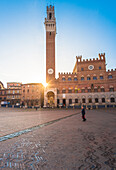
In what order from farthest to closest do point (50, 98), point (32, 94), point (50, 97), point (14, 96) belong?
point (14, 96) < point (32, 94) < point (50, 97) < point (50, 98)

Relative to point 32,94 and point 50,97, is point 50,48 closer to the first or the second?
point 50,97

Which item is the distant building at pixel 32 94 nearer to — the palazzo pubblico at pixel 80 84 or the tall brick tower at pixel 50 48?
the palazzo pubblico at pixel 80 84

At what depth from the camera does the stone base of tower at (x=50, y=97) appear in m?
33.6

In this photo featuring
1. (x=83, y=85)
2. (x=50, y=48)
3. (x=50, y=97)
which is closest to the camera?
(x=83, y=85)

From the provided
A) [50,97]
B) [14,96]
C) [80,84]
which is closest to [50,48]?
[80,84]

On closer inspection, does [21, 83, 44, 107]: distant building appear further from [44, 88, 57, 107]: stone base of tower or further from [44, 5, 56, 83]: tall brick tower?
[44, 5, 56, 83]: tall brick tower

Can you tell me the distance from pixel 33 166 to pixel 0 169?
1.74ft

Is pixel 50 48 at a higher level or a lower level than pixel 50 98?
higher

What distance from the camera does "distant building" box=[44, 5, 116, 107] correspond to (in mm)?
32469

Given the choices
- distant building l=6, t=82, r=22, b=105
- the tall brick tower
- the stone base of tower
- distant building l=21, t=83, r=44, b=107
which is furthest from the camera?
distant building l=6, t=82, r=22, b=105

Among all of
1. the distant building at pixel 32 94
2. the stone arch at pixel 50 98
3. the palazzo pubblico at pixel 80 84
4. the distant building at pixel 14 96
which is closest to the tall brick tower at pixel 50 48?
the palazzo pubblico at pixel 80 84

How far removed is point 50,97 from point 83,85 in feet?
40.7

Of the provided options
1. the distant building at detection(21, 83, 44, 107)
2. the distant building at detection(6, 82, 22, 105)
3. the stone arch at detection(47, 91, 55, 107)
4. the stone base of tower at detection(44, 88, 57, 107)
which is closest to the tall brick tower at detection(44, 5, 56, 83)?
the stone base of tower at detection(44, 88, 57, 107)

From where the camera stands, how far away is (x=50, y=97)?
35781 mm
